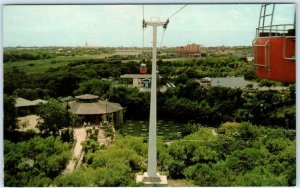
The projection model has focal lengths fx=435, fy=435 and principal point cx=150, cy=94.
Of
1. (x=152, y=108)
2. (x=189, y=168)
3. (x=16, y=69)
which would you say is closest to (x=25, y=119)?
(x=16, y=69)

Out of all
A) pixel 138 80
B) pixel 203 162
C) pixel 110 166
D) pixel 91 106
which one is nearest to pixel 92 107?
pixel 91 106

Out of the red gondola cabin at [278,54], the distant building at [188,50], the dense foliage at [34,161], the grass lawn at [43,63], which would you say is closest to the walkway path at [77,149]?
the dense foliage at [34,161]

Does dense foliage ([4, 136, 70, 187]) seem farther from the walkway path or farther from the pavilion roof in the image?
the pavilion roof

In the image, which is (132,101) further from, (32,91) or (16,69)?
(16,69)

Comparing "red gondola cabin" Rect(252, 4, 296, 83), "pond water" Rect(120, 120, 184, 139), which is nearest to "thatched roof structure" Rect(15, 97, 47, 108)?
"pond water" Rect(120, 120, 184, 139)

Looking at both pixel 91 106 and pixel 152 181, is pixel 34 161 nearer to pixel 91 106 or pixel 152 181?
pixel 152 181

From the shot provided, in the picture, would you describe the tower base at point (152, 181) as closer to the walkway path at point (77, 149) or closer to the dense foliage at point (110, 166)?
the dense foliage at point (110, 166)
